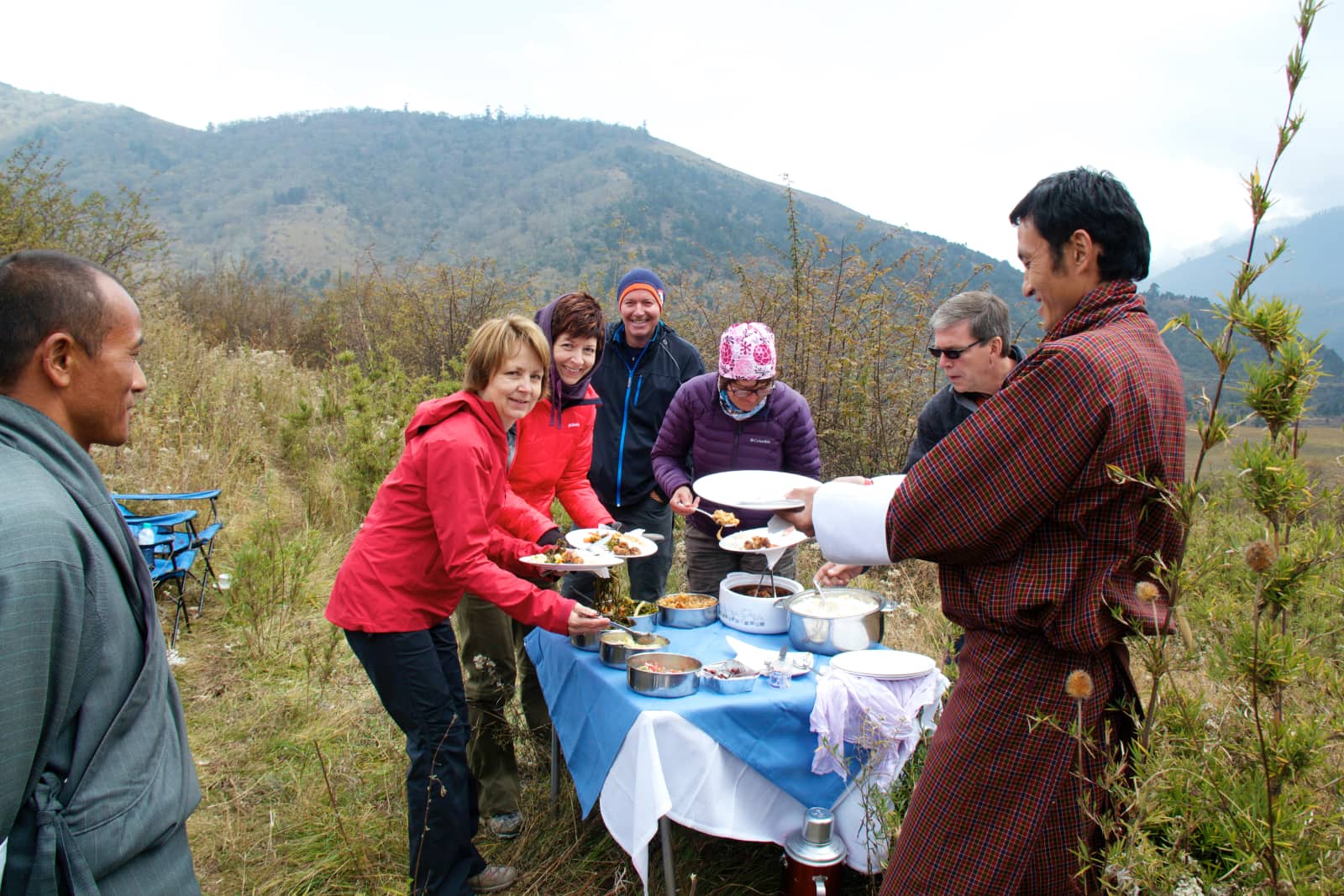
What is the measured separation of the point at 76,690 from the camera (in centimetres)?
124

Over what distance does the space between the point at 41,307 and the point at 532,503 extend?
91.7 inches

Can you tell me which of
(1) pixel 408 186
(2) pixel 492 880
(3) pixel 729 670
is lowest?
(2) pixel 492 880

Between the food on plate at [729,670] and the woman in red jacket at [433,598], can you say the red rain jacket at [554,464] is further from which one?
the food on plate at [729,670]

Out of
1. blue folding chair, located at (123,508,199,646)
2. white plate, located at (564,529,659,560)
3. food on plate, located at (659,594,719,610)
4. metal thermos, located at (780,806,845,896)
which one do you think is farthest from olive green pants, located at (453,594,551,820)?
blue folding chair, located at (123,508,199,646)

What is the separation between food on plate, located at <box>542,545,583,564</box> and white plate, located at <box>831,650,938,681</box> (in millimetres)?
930

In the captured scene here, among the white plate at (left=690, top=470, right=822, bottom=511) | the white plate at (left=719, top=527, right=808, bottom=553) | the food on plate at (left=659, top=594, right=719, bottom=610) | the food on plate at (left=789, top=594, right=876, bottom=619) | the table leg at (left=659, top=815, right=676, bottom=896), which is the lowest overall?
the table leg at (left=659, top=815, right=676, bottom=896)

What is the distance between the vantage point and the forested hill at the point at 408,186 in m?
62.6

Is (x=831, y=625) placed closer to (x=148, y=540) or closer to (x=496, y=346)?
(x=496, y=346)

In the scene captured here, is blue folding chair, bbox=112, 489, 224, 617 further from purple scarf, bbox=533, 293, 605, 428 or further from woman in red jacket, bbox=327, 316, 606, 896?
woman in red jacket, bbox=327, 316, 606, 896

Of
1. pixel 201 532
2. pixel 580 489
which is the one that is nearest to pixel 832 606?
pixel 580 489

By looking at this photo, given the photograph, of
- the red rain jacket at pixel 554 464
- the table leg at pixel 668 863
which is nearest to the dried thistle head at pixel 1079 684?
the table leg at pixel 668 863

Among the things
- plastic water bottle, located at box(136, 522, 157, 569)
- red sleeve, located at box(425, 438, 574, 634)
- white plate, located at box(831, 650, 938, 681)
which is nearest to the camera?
white plate, located at box(831, 650, 938, 681)

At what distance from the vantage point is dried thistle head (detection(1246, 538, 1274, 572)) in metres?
1.03

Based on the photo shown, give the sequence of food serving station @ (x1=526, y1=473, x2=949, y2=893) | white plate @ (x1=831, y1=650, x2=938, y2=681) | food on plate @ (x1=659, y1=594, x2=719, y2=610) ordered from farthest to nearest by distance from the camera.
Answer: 1. food on plate @ (x1=659, y1=594, x2=719, y2=610)
2. white plate @ (x1=831, y1=650, x2=938, y2=681)
3. food serving station @ (x1=526, y1=473, x2=949, y2=893)
